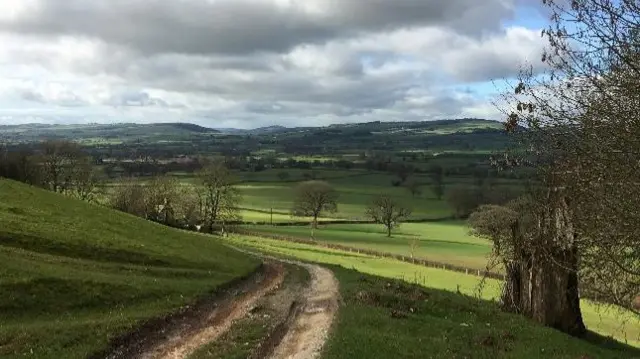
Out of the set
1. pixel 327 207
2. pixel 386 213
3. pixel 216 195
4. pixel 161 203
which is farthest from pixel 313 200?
pixel 161 203

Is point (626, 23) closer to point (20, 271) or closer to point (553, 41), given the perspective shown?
point (553, 41)

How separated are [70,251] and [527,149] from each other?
97.4 feet

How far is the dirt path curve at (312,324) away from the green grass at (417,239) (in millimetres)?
47540

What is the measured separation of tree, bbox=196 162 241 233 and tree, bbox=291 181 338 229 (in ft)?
72.0

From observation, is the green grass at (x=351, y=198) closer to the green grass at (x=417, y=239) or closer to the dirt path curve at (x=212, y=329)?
the green grass at (x=417, y=239)

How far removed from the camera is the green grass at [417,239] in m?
91.4

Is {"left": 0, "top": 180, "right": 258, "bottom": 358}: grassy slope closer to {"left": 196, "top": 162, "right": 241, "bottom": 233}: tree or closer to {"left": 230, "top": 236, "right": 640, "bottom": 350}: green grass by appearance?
{"left": 230, "top": 236, "right": 640, "bottom": 350}: green grass

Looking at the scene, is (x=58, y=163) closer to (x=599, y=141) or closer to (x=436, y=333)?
(x=436, y=333)

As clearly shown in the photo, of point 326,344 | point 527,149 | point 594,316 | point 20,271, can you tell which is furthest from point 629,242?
point 594,316

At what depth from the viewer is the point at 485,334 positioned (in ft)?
80.5

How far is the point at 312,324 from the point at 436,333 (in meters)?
5.68

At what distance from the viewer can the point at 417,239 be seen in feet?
365

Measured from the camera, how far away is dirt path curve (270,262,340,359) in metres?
21.2

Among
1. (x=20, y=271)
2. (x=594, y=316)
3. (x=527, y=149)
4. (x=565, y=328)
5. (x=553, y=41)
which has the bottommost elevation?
(x=594, y=316)
